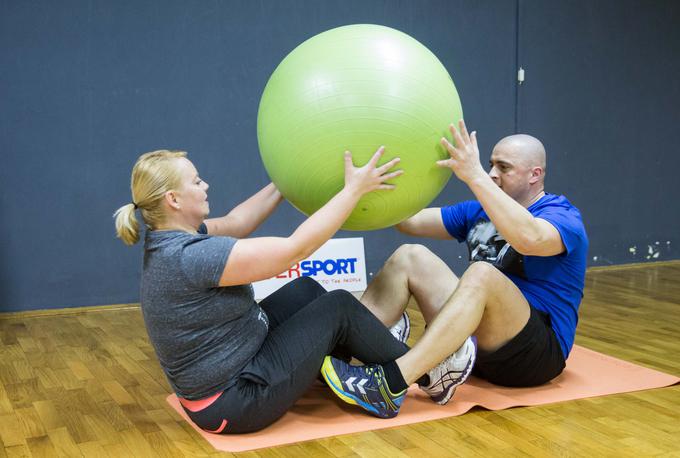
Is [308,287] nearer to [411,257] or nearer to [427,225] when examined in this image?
[411,257]

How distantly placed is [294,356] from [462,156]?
713mm

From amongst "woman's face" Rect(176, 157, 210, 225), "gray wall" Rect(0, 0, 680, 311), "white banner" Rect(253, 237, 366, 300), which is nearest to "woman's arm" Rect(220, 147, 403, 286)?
"woman's face" Rect(176, 157, 210, 225)

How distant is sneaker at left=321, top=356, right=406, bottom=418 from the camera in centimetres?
222

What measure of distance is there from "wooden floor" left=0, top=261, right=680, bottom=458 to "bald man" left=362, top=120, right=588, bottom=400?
0.16 m

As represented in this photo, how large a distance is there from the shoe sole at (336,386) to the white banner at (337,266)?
6.14 feet

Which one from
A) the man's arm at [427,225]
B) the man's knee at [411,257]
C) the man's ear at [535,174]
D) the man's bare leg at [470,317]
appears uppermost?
the man's ear at [535,174]

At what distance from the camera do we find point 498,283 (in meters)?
2.29

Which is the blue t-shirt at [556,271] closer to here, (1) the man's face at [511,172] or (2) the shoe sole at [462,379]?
(1) the man's face at [511,172]

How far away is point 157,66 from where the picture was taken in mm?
4070

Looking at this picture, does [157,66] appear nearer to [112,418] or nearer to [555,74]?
[112,418]

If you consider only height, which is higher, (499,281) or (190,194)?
(190,194)

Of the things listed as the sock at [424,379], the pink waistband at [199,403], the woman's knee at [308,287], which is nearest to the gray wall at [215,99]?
the woman's knee at [308,287]

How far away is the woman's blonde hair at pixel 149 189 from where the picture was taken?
6.59ft

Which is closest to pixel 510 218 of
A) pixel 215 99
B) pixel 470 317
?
pixel 470 317
